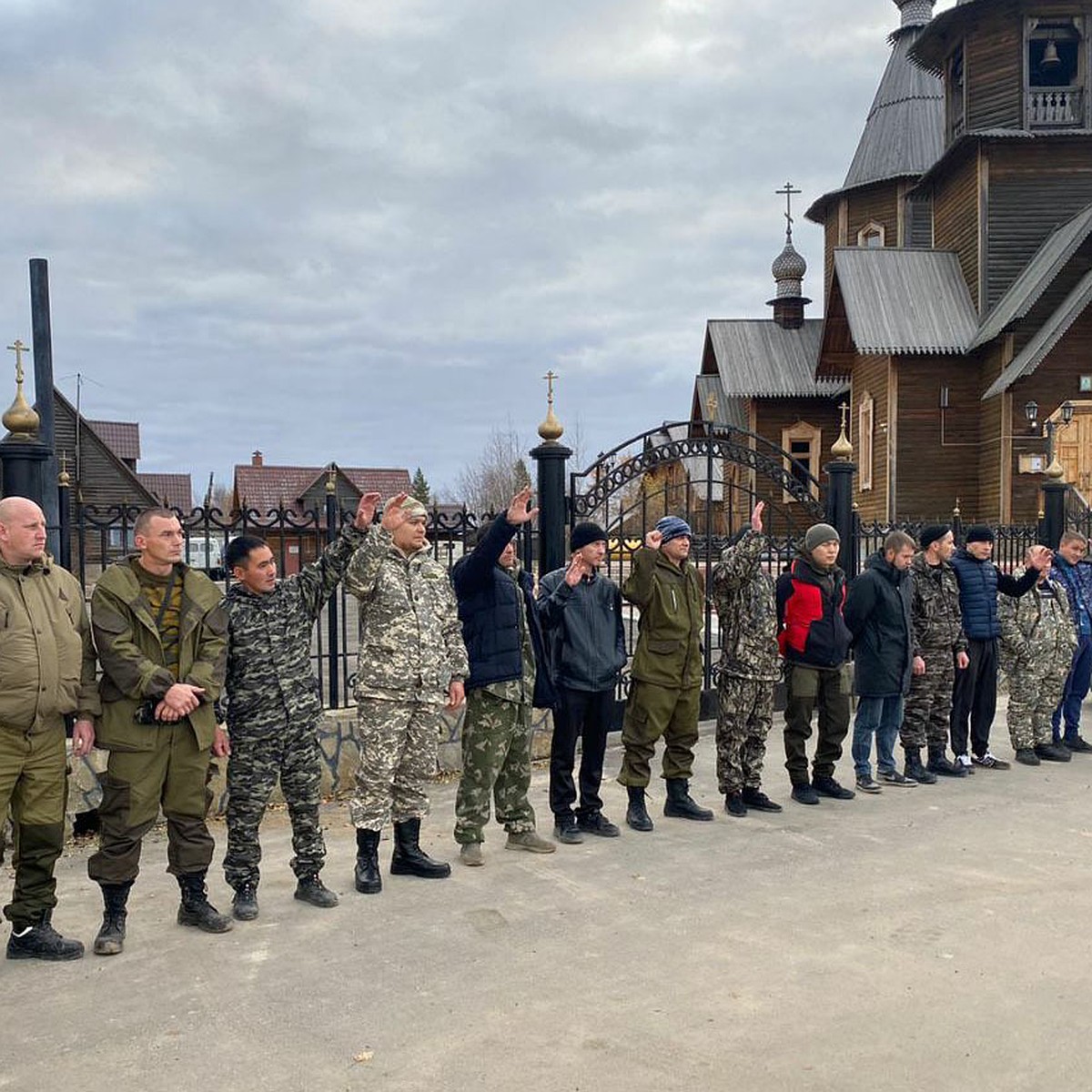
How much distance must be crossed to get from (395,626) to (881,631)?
3.43 m

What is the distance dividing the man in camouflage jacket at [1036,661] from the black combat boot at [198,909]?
5.92 meters

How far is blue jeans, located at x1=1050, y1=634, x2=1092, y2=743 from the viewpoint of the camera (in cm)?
809

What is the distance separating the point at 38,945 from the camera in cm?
409

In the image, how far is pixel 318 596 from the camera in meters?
4.84

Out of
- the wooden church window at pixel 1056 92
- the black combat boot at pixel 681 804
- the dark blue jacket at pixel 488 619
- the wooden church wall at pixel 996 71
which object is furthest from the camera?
the wooden church wall at pixel 996 71

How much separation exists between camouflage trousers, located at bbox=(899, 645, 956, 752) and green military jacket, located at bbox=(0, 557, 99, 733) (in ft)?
17.0

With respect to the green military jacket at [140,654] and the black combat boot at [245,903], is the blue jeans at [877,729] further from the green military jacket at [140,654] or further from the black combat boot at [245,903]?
the green military jacket at [140,654]

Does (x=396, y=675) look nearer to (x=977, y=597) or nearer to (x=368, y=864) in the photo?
(x=368, y=864)

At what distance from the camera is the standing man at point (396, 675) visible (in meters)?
4.85

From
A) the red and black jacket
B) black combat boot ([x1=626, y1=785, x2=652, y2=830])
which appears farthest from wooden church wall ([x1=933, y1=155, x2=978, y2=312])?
black combat boot ([x1=626, y1=785, x2=652, y2=830])

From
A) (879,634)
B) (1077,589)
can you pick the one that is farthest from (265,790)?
(1077,589)

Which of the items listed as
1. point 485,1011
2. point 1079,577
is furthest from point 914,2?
point 485,1011

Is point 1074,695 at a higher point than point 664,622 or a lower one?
lower

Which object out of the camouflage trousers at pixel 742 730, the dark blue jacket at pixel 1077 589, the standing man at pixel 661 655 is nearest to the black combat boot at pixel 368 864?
the standing man at pixel 661 655
